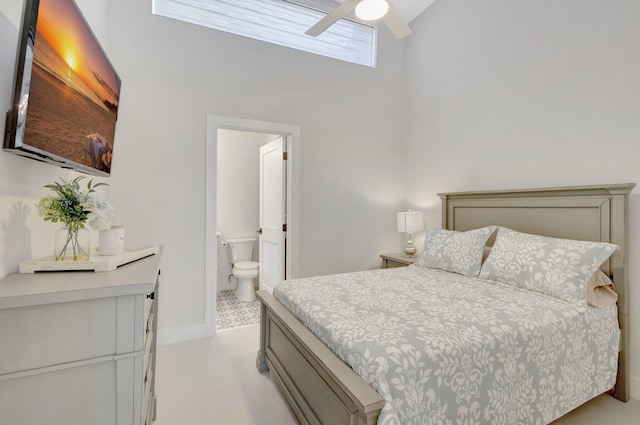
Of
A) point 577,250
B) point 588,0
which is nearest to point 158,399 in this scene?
point 577,250

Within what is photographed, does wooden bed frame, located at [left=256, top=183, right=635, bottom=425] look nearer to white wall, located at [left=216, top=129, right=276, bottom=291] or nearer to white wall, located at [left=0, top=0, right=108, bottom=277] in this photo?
white wall, located at [left=0, top=0, right=108, bottom=277]

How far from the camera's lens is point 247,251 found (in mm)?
4539

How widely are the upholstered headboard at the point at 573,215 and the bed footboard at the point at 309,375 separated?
1948mm

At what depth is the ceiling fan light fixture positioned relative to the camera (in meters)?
1.93

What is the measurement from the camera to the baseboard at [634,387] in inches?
79.4

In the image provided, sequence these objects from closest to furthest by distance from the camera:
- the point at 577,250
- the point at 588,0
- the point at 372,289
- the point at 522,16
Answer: the point at 577,250, the point at 372,289, the point at 588,0, the point at 522,16

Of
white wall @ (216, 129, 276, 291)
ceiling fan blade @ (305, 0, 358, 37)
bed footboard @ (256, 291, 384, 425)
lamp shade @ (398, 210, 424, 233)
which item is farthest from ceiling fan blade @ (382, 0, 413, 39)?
white wall @ (216, 129, 276, 291)

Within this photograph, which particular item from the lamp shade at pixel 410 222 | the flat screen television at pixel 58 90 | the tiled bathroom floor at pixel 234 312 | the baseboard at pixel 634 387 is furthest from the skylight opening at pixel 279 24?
the baseboard at pixel 634 387

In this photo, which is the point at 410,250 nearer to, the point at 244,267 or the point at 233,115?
the point at 244,267

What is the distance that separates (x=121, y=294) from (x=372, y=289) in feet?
5.06

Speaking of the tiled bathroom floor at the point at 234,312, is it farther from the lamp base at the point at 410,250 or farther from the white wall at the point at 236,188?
the lamp base at the point at 410,250

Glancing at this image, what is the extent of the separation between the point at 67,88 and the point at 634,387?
3.60m

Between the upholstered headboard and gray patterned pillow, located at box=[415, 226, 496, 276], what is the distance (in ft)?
0.90

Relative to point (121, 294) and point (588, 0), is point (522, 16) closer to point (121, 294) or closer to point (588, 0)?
point (588, 0)
